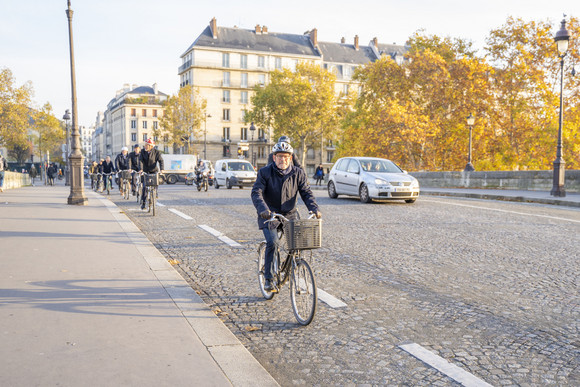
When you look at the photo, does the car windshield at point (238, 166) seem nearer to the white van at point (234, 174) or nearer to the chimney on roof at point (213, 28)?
the white van at point (234, 174)

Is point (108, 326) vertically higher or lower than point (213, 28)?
lower

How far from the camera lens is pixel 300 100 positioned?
57.5 meters

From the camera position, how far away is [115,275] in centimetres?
570

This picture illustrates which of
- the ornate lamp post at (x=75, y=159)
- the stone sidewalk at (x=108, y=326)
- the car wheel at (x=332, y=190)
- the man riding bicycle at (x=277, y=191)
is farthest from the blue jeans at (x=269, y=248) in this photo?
the car wheel at (x=332, y=190)

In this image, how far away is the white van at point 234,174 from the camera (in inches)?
1075

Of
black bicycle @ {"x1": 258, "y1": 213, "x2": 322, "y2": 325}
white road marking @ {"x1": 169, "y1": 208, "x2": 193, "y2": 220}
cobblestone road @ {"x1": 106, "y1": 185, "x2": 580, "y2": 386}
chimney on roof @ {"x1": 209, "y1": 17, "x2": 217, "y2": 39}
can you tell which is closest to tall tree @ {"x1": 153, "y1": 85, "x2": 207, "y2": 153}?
chimney on roof @ {"x1": 209, "y1": 17, "x2": 217, "y2": 39}

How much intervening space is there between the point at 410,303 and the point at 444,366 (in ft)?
4.94

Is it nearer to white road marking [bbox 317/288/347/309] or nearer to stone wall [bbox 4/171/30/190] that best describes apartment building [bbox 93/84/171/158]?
stone wall [bbox 4/171/30/190]

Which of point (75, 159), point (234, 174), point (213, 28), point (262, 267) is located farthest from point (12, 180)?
point (213, 28)

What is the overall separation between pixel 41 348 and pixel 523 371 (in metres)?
3.11

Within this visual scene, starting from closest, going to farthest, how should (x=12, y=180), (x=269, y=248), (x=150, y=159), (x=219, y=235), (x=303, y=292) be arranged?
(x=303, y=292), (x=269, y=248), (x=219, y=235), (x=150, y=159), (x=12, y=180)

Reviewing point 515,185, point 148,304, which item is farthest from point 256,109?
point 148,304

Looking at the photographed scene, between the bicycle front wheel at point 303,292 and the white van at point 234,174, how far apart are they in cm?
2247

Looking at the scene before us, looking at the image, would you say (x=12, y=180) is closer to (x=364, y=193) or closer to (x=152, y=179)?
(x=152, y=179)
